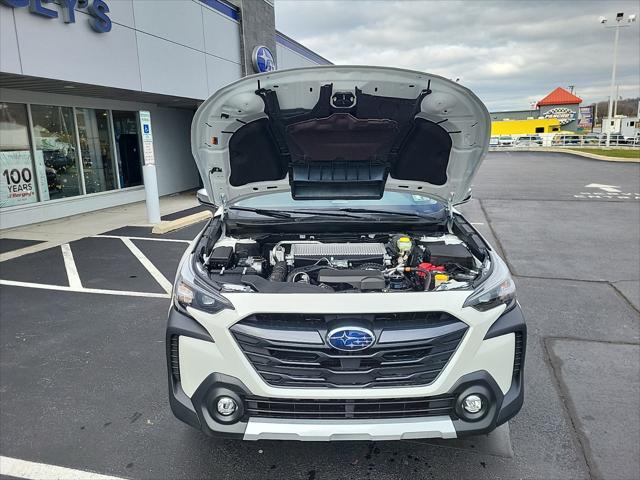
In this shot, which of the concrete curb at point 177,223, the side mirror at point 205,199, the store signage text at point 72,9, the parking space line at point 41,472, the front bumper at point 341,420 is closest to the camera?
the front bumper at point 341,420

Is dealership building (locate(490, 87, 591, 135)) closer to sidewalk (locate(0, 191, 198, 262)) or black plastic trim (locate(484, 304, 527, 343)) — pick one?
sidewalk (locate(0, 191, 198, 262))

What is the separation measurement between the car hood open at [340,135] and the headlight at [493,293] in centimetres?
107

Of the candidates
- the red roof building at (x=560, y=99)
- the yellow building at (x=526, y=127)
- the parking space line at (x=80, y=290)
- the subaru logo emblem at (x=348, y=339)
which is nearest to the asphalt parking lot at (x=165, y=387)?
the parking space line at (x=80, y=290)

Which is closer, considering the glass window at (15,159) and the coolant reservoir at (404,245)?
the coolant reservoir at (404,245)

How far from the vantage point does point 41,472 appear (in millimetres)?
2527

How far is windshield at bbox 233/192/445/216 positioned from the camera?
11.8ft

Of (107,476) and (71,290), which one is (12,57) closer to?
(71,290)

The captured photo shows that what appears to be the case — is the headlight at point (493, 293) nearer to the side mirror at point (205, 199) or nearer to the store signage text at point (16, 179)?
the side mirror at point (205, 199)

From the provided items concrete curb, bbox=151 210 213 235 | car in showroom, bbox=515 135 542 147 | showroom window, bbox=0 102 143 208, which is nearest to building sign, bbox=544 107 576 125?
car in showroom, bbox=515 135 542 147

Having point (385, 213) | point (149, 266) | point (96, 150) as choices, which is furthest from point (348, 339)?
point (96, 150)

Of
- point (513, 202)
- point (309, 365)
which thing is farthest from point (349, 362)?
point (513, 202)

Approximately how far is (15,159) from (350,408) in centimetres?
987

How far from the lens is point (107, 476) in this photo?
250 centimetres

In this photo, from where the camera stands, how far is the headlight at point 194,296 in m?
2.27
